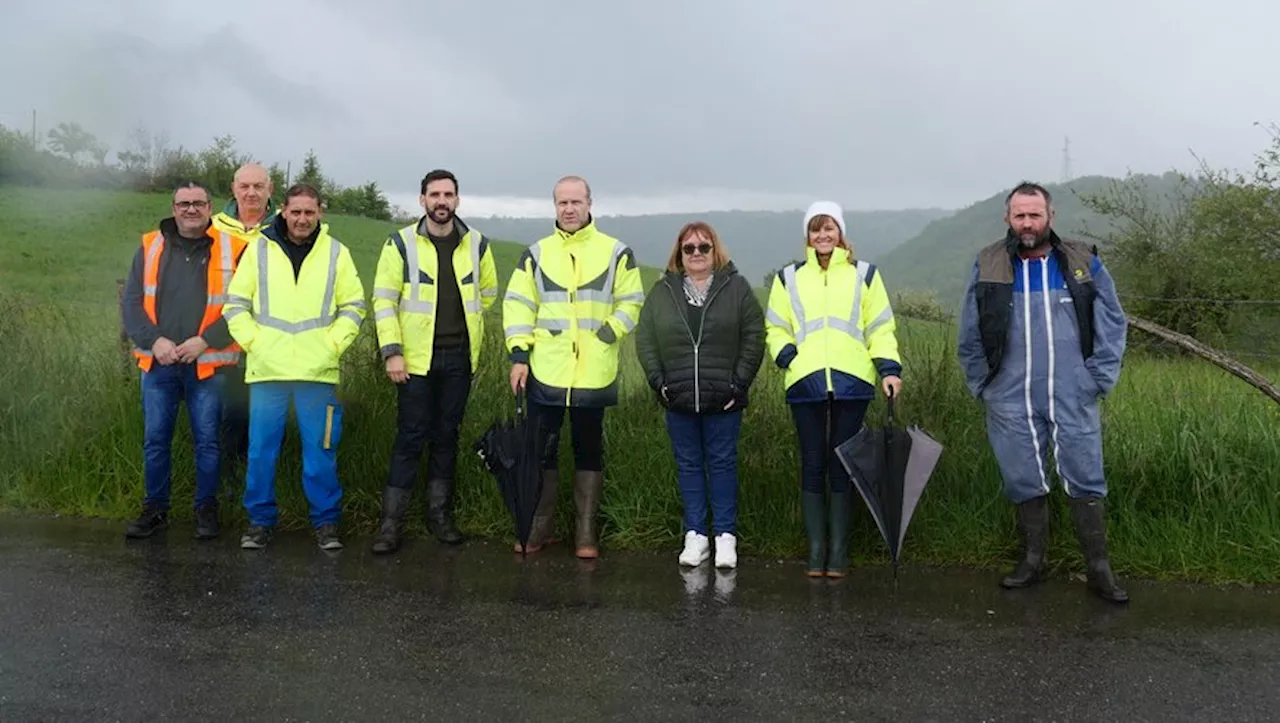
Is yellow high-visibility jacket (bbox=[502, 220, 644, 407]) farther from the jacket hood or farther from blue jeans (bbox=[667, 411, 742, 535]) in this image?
the jacket hood

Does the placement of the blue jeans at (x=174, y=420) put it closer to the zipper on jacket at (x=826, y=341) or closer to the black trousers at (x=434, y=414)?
the black trousers at (x=434, y=414)

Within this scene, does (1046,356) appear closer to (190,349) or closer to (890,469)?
(890,469)

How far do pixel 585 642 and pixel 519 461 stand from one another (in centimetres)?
164

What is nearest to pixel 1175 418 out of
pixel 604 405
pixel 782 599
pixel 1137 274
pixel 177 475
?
pixel 782 599

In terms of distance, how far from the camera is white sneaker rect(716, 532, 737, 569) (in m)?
5.60

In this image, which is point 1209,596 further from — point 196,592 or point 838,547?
point 196,592

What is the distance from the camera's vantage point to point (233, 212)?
6262mm

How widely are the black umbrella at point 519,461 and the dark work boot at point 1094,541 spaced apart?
281cm

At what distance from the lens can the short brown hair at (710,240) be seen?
5.75 m

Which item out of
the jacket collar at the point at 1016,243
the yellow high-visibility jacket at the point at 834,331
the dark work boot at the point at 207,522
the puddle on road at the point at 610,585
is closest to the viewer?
the puddle on road at the point at 610,585

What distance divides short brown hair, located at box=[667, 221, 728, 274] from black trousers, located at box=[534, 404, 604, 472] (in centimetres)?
91

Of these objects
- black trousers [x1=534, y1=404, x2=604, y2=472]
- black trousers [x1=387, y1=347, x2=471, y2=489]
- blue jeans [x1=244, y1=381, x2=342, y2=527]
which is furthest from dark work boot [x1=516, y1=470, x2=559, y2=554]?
blue jeans [x1=244, y1=381, x2=342, y2=527]

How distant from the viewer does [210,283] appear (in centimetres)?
616

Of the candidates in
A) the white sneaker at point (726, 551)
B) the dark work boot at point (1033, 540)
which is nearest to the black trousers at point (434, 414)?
the white sneaker at point (726, 551)
